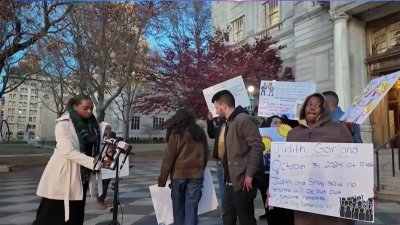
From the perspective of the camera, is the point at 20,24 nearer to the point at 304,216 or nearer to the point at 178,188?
the point at 178,188

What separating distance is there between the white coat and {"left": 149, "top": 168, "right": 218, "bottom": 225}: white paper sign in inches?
Result: 50.2

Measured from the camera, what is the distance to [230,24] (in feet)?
97.4

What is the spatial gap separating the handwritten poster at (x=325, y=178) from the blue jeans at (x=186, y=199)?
4.76 feet

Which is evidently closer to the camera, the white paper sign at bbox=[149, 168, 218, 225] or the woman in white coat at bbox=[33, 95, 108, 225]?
the woman in white coat at bbox=[33, 95, 108, 225]

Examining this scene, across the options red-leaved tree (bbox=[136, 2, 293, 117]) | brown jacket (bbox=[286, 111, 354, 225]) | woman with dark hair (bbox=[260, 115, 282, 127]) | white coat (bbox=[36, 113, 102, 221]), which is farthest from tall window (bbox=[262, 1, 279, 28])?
brown jacket (bbox=[286, 111, 354, 225])

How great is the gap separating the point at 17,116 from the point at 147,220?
137601mm

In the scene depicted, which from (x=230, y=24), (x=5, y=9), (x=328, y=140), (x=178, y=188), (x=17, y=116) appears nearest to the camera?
(x=328, y=140)

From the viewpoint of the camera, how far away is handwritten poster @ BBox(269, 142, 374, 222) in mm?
3152

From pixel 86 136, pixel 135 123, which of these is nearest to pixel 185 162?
pixel 86 136

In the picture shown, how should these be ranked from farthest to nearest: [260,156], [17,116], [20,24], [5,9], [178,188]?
[17,116]
[20,24]
[5,9]
[178,188]
[260,156]

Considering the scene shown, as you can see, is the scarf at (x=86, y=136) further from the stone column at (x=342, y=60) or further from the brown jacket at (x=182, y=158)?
the stone column at (x=342, y=60)

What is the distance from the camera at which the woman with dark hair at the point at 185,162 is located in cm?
487

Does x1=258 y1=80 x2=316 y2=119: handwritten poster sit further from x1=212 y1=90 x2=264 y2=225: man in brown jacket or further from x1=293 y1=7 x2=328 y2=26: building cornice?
x1=293 y1=7 x2=328 y2=26: building cornice

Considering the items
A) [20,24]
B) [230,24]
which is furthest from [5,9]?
[230,24]
